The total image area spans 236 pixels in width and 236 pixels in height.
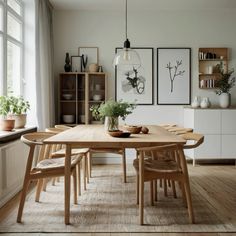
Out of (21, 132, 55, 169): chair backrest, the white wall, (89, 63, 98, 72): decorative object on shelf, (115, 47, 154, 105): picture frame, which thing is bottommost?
(21, 132, 55, 169): chair backrest

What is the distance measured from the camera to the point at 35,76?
5.02 metres

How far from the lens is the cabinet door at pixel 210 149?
19.3 feet

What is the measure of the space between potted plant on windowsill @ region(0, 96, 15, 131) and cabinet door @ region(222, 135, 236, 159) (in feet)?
12.1

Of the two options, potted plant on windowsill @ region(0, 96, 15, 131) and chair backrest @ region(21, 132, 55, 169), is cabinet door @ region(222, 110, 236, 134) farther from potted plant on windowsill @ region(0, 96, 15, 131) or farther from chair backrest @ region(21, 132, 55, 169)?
potted plant on windowsill @ region(0, 96, 15, 131)

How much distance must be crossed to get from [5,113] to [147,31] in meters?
3.37

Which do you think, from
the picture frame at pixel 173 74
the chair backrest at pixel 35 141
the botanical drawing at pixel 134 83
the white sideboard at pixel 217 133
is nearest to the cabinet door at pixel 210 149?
the white sideboard at pixel 217 133

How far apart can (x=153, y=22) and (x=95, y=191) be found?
364 centimetres

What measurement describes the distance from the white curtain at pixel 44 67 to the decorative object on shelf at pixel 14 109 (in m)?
0.56

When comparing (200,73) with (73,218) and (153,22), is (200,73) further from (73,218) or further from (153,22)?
(73,218)

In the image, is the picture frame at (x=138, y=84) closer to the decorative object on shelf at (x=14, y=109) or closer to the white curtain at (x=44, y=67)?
the white curtain at (x=44, y=67)

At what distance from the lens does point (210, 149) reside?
5887 mm

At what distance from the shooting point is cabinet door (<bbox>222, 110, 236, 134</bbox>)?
19.2 ft

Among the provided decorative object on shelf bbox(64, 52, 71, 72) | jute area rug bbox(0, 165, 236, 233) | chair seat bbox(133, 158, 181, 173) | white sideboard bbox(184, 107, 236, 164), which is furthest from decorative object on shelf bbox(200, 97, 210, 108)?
chair seat bbox(133, 158, 181, 173)

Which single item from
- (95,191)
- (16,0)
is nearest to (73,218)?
(95,191)
